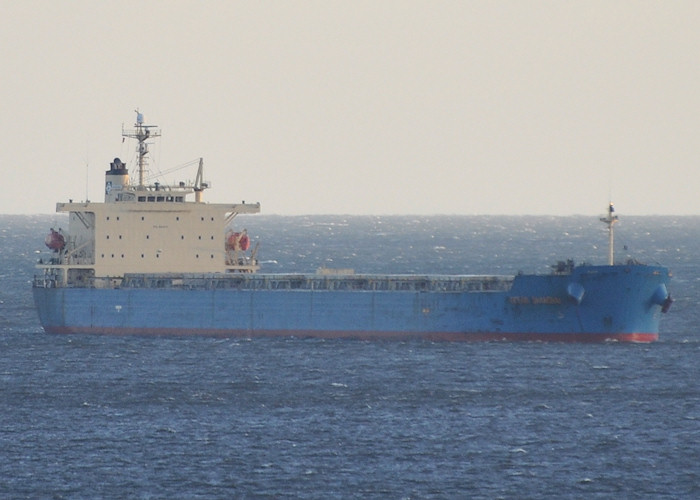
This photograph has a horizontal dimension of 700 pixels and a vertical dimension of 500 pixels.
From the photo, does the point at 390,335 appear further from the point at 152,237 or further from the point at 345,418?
the point at 345,418

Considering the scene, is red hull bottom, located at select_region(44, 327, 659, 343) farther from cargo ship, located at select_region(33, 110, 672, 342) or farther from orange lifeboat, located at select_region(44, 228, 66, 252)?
orange lifeboat, located at select_region(44, 228, 66, 252)

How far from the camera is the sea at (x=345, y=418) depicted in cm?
4262

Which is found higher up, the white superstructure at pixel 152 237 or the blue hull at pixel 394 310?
the white superstructure at pixel 152 237

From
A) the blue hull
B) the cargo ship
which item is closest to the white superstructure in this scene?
the cargo ship

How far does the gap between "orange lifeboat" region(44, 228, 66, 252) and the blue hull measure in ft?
8.49

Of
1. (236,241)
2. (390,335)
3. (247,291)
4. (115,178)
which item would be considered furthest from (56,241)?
(390,335)

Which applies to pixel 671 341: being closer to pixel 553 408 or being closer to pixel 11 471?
pixel 553 408

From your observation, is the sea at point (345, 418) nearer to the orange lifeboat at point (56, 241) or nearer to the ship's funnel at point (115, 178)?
the orange lifeboat at point (56, 241)

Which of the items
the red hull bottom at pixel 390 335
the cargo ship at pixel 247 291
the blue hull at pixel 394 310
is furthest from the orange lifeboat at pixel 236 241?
the red hull bottom at pixel 390 335

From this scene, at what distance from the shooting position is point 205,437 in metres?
48.0

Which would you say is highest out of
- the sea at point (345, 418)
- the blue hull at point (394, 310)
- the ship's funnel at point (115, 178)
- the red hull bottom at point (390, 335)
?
the ship's funnel at point (115, 178)

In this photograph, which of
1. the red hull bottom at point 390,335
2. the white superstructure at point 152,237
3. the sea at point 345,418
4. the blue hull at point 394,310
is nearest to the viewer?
the sea at point 345,418

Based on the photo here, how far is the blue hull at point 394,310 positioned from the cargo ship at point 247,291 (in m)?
0.05

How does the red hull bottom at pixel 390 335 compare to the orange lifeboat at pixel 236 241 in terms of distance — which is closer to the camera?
the red hull bottom at pixel 390 335
